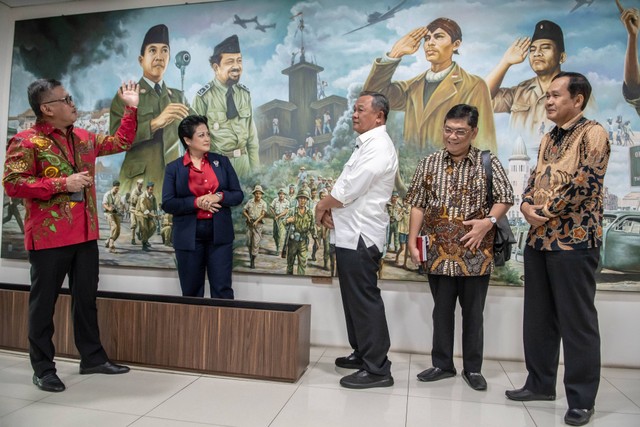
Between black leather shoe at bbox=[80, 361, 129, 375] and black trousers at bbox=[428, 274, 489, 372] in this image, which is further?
black leather shoe at bbox=[80, 361, 129, 375]

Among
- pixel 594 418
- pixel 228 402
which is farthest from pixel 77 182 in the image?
pixel 594 418

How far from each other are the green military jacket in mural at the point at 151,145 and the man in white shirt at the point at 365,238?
1.60 meters

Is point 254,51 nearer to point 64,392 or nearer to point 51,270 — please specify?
point 51,270

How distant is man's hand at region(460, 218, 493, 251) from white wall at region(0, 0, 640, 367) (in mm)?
780

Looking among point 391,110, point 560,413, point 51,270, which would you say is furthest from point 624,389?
point 51,270

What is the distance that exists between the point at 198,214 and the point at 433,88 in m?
1.76

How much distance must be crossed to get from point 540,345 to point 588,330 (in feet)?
0.88

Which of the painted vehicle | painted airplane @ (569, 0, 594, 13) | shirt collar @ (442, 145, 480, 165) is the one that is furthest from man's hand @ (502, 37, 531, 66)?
the painted vehicle

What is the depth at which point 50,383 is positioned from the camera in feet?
7.27

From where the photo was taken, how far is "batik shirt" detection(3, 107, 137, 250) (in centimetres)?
220

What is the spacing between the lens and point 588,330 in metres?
1.95

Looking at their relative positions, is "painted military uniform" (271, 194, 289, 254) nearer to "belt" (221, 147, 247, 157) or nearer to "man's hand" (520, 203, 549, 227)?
"belt" (221, 147, 247, 157)

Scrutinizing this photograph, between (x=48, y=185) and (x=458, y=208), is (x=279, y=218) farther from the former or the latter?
(x=48, y=185)

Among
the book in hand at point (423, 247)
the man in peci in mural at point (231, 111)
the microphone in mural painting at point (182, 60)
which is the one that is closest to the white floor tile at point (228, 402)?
the book in hand at point (423, 247)
